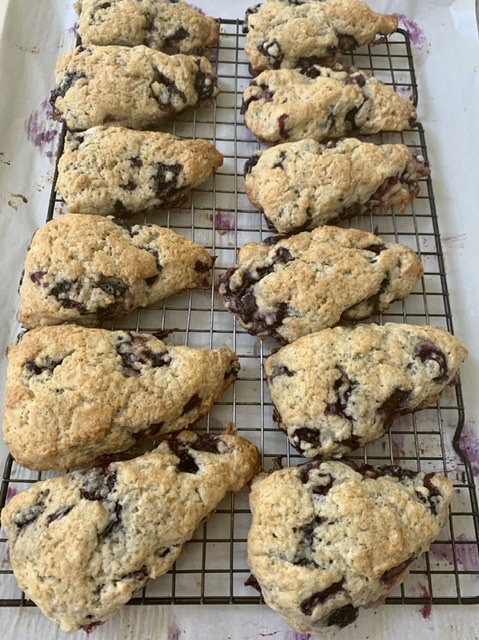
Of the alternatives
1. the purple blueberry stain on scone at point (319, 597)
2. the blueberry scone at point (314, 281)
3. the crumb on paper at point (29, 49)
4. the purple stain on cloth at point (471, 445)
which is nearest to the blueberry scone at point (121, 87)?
the crumb on paper at point (29, 49)

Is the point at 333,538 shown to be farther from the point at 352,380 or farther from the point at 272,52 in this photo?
the point at 272,52

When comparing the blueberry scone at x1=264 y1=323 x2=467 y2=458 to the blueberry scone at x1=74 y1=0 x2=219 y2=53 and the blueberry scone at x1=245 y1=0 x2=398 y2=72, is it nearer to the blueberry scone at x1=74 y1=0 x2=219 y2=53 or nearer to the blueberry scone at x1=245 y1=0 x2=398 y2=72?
the blueberry scone at x1=245 y1=0 x2=398 y2=72

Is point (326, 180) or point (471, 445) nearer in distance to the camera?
point (471, 445)

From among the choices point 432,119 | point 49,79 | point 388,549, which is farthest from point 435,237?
point 49,79

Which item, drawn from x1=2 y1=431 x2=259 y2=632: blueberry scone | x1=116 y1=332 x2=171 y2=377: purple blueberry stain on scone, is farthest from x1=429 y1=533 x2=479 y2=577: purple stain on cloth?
x1=116 y1=332 x2=171 y2=377: purple blueberry stain on scone

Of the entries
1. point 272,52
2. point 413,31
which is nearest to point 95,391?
point 272,52
